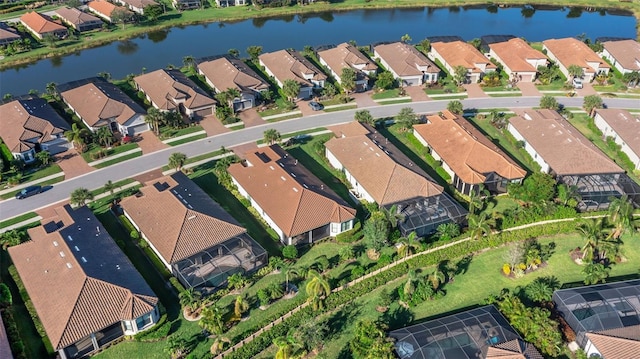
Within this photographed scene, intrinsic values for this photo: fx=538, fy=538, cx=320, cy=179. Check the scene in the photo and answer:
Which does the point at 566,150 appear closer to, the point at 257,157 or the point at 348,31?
the point at 257,157

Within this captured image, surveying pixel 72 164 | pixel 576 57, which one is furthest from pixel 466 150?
pixel 72 164

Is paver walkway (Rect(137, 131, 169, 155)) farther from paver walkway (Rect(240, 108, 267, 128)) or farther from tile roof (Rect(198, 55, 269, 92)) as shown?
tile roof (Rect(198, 55, 269, 92))

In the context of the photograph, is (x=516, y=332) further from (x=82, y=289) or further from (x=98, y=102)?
(x=98, y=102)

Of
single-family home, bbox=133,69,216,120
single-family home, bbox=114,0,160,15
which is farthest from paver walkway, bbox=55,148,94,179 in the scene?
single-family home, bbox=114,0,160,15

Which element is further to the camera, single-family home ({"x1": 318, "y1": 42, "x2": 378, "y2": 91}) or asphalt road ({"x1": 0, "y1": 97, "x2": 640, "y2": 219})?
single-family home ({"x1": 318, "y1": 42, "x2": 378, "y2": 91})

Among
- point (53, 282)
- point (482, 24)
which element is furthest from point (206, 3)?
point (53, 282)
